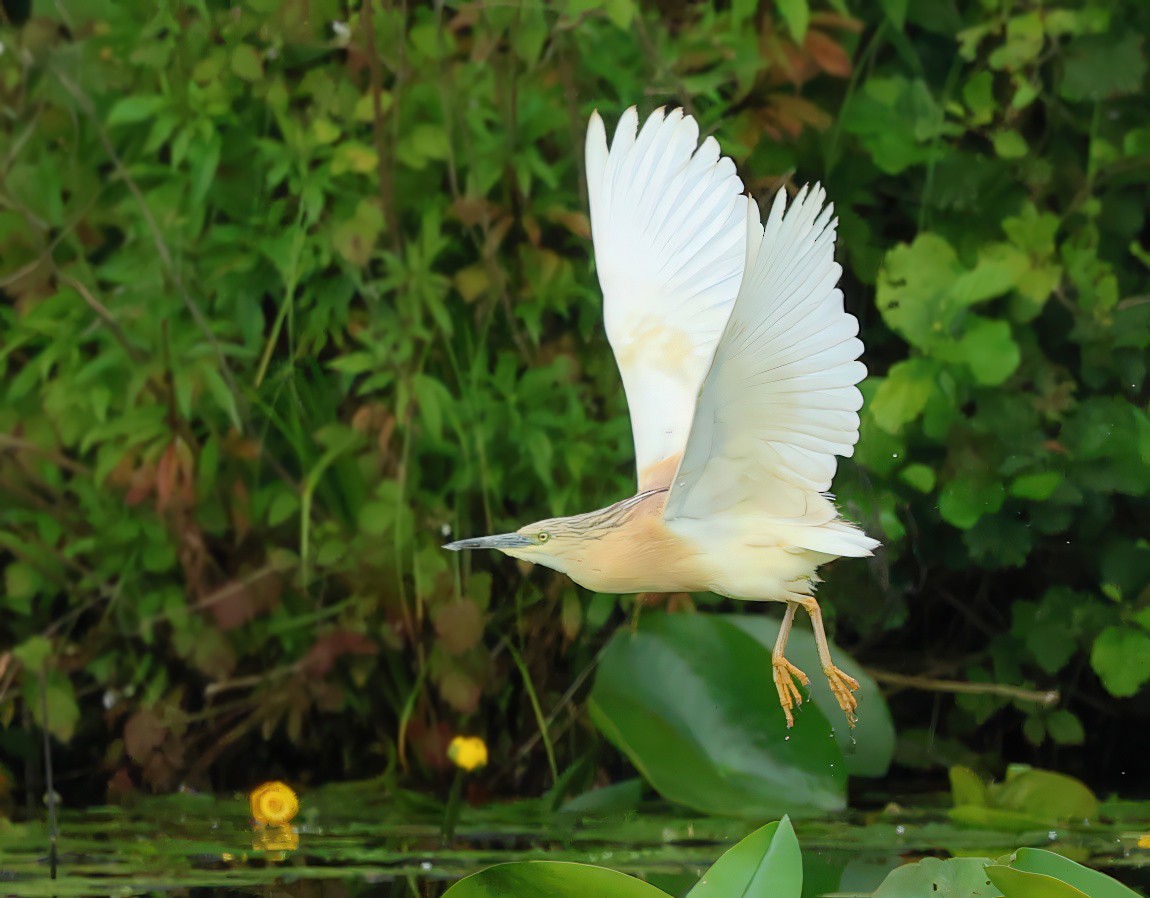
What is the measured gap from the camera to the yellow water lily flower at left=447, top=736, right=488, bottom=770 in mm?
1569

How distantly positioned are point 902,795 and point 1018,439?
1.38 feet

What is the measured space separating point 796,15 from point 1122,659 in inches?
30.3

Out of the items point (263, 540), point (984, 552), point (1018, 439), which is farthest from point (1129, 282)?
point (263, 540)

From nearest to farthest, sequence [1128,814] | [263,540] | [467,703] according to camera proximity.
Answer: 1. [1128,814]
2. [467,703]
3. [263,540]

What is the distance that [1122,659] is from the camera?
61.6 inches

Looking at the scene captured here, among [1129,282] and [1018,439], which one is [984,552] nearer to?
[1018,439]

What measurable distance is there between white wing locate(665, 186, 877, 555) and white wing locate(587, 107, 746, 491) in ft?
0.25

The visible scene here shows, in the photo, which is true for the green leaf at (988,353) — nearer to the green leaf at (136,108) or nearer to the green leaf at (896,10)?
the green leaf at (896,10)

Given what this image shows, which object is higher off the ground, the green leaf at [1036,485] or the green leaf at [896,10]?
the green leaf at [896,10]

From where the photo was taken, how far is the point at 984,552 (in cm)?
162

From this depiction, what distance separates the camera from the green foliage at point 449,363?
159 centimetres

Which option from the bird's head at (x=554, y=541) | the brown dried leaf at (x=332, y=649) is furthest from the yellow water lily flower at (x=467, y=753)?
the bird's head at (x=554, y=541)

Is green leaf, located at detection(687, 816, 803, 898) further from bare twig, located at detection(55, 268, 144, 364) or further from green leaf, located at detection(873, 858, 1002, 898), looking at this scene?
bare twig, located at detection(55, 268, 144, 364)

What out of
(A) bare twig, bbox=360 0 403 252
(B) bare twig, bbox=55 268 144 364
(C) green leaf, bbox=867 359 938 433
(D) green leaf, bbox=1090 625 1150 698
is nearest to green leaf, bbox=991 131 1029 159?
(C) green leaf, bbox=867 359 938 433
